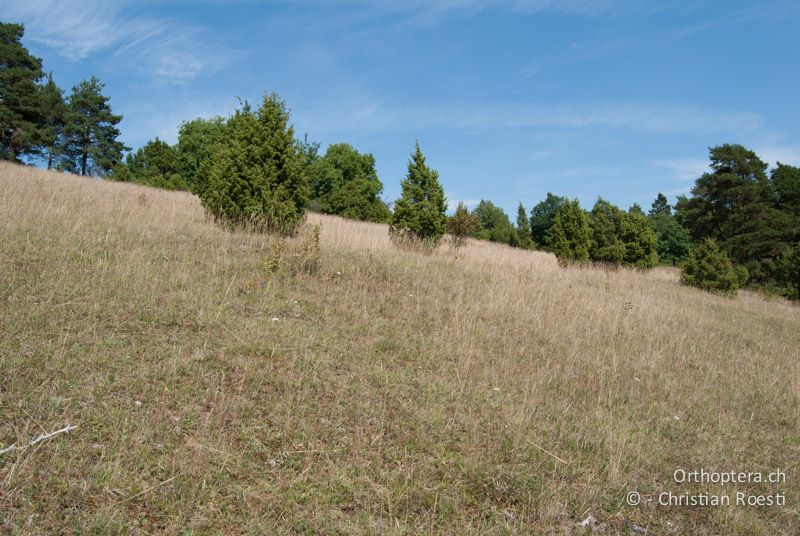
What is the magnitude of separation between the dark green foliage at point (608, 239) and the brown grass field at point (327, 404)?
57.3ft

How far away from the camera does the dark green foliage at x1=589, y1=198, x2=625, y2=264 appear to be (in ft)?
81.8

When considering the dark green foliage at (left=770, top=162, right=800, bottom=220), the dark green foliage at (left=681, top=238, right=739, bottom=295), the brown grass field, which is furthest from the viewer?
the dark green foliage at (left=770, top=162, right=800, bottom=220)

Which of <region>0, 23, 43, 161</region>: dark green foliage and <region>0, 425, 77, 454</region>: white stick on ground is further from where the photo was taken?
<region>0, 23, 43, 161</region>: dark green foliage

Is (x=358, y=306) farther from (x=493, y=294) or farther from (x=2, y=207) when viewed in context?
(x=2, y=207)

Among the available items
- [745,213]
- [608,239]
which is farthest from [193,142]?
[745,213]

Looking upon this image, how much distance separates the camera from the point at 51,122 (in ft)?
127

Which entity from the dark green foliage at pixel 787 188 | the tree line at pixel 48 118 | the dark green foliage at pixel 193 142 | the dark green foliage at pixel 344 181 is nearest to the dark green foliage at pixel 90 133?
the tree line at pixel 48 118

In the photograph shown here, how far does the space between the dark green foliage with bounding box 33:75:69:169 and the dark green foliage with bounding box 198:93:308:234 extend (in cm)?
3417

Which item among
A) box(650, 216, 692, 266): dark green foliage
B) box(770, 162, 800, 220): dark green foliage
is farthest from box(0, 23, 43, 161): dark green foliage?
box(770, 162, 800, 220): dark green foliage

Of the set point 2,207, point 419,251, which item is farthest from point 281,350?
point 419,251

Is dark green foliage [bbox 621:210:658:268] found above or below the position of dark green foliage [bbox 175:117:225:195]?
below

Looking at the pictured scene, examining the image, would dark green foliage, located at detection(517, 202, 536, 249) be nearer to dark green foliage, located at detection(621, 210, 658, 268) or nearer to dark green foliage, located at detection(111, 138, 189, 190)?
dark green foliage, located at detection(621, 210, 658, 268)

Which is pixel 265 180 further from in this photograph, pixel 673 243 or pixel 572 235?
pixel 673 243

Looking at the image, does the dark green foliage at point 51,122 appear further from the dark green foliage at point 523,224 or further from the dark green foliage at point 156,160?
the dark green foliage at point 523,224
